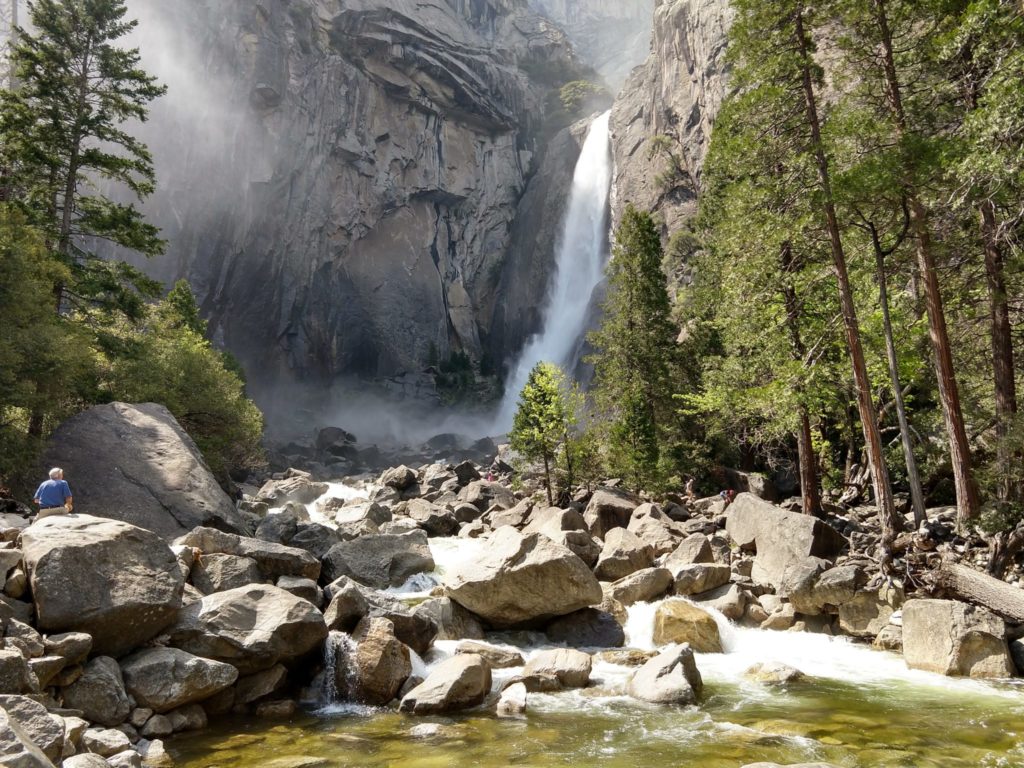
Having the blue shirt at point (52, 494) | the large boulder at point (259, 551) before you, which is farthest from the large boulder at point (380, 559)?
the blue shirt at point (52, 494)

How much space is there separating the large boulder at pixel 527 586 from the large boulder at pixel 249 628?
310cm

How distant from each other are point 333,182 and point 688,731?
62.4 metres

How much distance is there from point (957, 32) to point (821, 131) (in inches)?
102

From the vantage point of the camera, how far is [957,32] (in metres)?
11.7

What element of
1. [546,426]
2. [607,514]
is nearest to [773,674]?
[607,514]

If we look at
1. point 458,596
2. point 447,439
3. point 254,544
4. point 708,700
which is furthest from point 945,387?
point 447,439

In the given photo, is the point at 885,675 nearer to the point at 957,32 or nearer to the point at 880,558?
the point at 880,558

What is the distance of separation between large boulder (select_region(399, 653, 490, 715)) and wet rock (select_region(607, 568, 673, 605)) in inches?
189

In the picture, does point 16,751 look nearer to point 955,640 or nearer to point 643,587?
point 643,587

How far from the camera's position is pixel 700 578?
13.4 meters

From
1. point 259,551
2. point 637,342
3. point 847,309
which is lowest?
point 259,551

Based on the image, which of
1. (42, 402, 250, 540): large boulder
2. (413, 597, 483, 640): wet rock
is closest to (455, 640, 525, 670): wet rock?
(413, 597, 483, 640): wet rock

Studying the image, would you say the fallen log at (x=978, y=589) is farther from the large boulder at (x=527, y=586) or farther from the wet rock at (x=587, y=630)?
the large boulder at (x=527, y=586)

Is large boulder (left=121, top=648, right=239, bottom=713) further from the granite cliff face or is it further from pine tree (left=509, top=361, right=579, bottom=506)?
the granite cliff face
